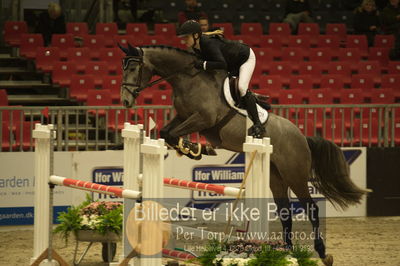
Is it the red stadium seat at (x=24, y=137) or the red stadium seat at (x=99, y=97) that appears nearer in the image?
the red stadium seat at (x=24, y=137)

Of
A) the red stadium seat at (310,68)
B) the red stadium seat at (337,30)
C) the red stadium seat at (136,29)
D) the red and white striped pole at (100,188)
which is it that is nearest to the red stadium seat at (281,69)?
the red stadium seat at (310,68)

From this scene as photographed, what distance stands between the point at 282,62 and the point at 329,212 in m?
3.20

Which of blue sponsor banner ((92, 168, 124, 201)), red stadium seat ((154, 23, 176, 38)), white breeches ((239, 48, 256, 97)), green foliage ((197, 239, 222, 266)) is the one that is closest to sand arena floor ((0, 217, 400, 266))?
blue sponsor banner ((92, 168, 124, 201))

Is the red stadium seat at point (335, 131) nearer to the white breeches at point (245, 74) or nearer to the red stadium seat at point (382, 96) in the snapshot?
the red stadium seat at point (382, 96)

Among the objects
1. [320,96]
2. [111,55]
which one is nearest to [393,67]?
[320,96]

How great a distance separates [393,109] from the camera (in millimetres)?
11258

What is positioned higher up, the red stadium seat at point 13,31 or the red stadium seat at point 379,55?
the red stadium seat at point 13,31

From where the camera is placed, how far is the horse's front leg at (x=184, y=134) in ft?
26.1

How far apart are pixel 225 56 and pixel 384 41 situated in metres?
7.56

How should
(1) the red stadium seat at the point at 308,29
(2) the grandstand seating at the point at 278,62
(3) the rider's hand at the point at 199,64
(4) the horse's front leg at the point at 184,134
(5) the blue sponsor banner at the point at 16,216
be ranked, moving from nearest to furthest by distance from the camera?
(4) the horse's front leg at the point at 184,134 < (3) the rider's hand at the point at 199,64 < (5) the blue sponsor banner at the point at 16,216 < (2) the grandstand seating at the point at 278,62 < (1) the red stadium seat at the point at 308,29

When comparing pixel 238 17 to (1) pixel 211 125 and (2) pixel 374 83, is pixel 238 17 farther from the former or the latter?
(1) pixel 211 125

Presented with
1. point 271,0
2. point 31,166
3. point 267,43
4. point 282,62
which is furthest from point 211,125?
point 271,0

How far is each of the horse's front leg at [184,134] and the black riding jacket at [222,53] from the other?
1.77ft

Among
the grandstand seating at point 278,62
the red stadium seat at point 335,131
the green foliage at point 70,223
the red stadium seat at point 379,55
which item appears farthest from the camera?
the red stadium seat at point 379,55
